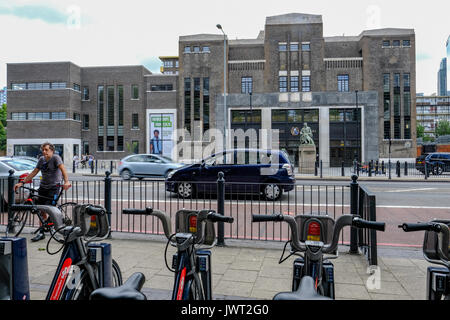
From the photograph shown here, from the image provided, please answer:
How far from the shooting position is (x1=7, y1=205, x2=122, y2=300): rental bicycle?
2.62 metres

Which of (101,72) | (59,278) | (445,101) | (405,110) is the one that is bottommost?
(59,278)

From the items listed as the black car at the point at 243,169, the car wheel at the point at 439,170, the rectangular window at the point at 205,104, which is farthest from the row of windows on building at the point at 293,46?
the black car at the point at 243,169

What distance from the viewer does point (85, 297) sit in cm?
279

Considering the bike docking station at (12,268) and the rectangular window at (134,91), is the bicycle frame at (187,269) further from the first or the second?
the rectangular window at (134,91)

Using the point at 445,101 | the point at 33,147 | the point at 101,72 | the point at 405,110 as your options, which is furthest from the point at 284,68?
the point at 445,101

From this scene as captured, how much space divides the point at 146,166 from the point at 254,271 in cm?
1586

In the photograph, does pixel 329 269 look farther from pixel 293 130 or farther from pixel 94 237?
pixel 293 130

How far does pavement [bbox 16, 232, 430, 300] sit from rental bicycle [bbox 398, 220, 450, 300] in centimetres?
146

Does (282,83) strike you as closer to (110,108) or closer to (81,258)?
(110,108)

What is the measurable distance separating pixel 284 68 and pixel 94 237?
163 ft

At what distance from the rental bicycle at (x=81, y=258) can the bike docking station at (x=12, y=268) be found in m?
0.22

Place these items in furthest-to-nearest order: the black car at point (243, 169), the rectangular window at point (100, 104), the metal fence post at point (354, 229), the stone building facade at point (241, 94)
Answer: the rectangular window at point (100, 104), the stone building facade at point (241, 94), the black car at point (243, 169), the metal fence post at point (354, 229)

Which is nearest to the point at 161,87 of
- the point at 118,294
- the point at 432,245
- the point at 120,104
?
the point at 120,104

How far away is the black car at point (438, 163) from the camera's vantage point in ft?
78.1
